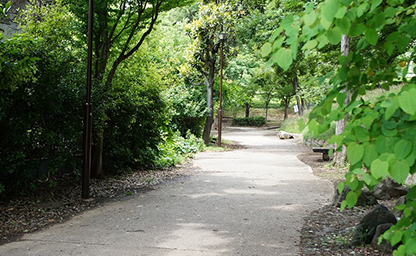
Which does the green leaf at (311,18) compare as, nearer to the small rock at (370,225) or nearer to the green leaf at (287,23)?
the green leaf at (287,23)

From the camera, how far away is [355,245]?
16.4 feet

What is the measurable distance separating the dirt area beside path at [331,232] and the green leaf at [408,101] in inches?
145

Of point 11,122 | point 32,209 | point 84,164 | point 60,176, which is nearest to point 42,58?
point 11,122

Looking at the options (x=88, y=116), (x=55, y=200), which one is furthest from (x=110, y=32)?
(x=55, y=200)

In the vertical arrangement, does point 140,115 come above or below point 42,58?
below

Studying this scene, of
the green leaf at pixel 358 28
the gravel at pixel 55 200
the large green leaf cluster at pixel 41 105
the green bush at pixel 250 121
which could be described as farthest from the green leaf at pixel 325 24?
the green bush at pixel 250 121

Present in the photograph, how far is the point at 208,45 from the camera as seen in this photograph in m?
22.0

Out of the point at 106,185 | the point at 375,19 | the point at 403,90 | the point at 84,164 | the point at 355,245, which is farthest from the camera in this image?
the point at 106,185

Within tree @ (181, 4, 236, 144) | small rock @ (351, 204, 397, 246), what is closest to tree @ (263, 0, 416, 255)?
small rock @ (351, 204, 397, 246)

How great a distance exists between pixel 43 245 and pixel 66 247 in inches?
13.7

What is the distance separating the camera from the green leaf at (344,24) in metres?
1.65

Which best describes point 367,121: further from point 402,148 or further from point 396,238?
point 396,238

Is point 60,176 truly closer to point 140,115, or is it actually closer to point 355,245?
point 140,115

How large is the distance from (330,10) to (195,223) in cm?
518
